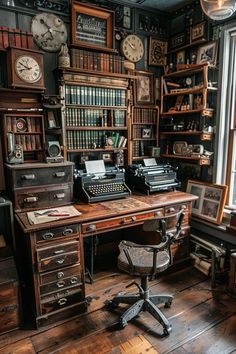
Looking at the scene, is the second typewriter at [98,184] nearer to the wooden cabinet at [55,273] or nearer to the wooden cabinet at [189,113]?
the wooden cabinet at [55,273]

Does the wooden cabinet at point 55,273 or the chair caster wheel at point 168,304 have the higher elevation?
the wooden cabinet at point 55,273

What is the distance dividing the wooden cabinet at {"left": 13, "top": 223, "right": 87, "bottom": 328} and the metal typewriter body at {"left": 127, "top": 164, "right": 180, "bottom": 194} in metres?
0.99

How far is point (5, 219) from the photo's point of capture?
2.50 metres

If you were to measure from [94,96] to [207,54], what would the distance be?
130cm

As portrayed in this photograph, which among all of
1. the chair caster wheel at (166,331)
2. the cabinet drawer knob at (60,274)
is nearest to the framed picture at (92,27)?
the cabinet drawer knob at (60,274)

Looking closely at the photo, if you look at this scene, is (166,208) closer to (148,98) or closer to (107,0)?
(148,98)

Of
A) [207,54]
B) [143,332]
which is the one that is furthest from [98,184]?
[207,54]

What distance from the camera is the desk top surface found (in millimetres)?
1931

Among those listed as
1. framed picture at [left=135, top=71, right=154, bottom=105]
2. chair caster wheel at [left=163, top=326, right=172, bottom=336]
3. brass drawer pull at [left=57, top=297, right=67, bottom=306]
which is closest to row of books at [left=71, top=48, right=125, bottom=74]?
framed picture at [left=135, top=71, right=154, bottom=105]

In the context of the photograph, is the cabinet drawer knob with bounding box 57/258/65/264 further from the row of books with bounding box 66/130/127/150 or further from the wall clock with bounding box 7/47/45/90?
the wall clock with bounding box 7/47/45/90

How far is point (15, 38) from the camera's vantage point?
2281 millimetres

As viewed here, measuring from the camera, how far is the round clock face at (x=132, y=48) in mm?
2926

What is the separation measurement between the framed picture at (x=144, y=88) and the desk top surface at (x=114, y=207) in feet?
3.98

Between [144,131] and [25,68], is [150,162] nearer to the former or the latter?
[144,131]
